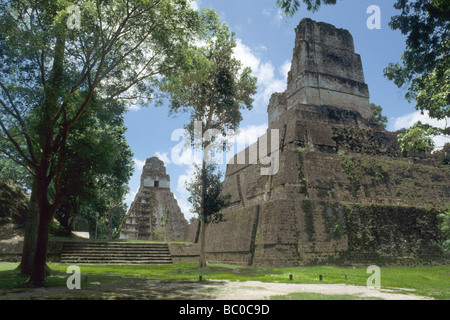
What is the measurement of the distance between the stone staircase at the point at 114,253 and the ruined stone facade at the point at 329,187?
5.92 feet

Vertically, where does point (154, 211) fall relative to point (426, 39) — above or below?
below

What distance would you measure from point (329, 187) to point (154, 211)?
19150 millimetres

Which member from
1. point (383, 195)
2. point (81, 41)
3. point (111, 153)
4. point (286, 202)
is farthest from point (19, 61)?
point (383, 195)

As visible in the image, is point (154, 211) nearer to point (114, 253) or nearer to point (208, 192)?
point (114, 253)

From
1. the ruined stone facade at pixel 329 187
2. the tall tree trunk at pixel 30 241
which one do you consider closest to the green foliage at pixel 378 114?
the ruined stone facade at pixel 329 187

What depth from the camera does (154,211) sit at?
2883 centimetres

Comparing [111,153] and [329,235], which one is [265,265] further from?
[111,153]

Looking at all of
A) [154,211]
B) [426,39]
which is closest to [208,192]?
[426,39]

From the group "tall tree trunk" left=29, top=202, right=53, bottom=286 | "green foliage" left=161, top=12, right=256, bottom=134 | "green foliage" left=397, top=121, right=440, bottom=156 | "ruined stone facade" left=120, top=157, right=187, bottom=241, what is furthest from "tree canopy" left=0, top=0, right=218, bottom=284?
"ruined stone facade" left=120, top=157, right=187, bottom=241

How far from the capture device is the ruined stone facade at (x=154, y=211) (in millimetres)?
27297

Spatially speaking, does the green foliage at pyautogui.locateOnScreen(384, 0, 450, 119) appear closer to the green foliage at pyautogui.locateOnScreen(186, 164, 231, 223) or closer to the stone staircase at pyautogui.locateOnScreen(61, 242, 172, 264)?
the green foliage at pyautogui.locateOnScreen(186, 164, 231, 223)

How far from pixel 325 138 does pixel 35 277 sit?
13177mm

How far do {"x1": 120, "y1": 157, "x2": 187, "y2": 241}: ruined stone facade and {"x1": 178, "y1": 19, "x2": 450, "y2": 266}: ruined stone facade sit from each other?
9313 mm

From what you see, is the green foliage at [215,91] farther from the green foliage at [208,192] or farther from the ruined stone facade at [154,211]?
the ruined stone facade at [154,211]
